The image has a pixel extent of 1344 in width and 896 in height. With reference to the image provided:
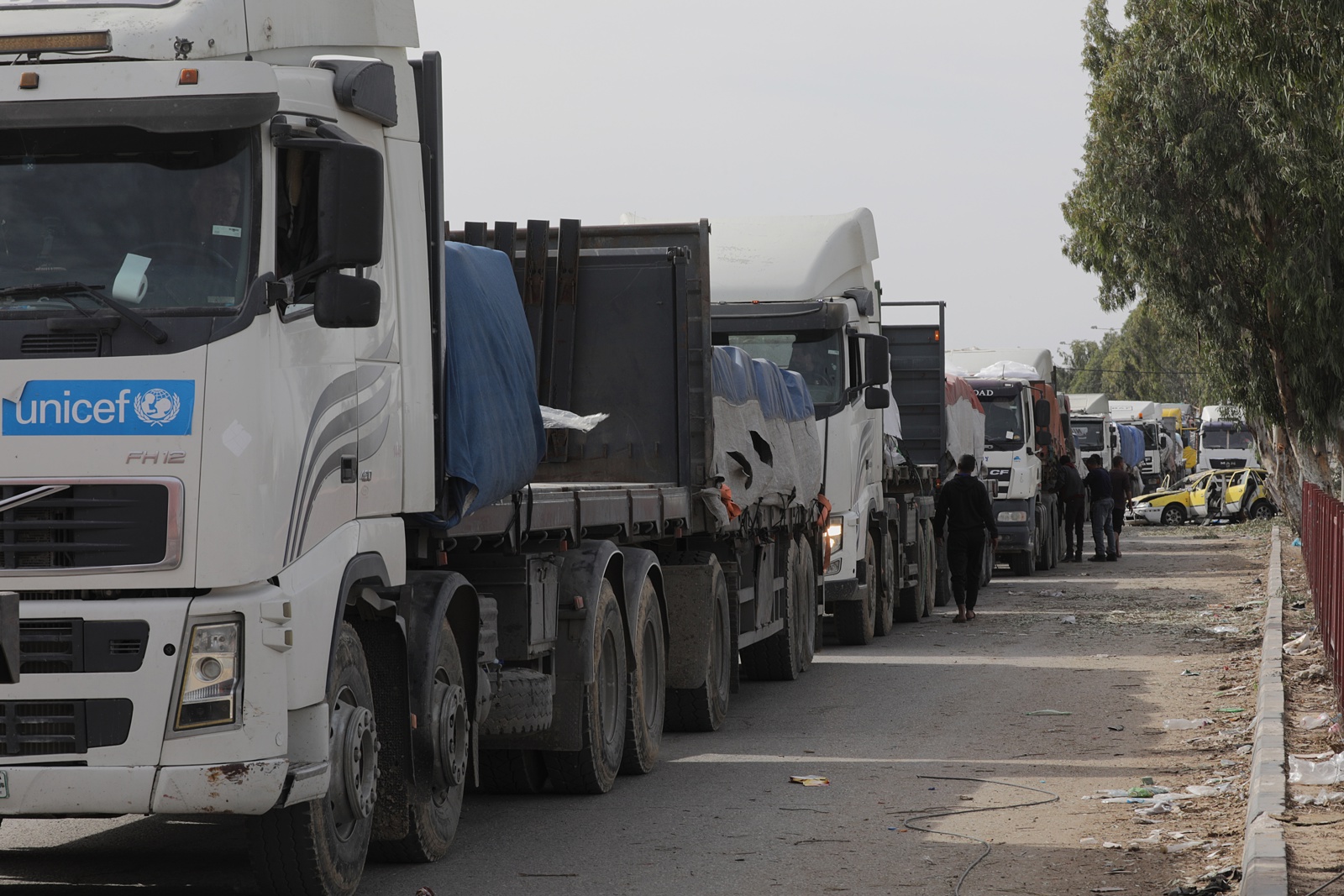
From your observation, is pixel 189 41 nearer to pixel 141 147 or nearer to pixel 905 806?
pixel 141 147

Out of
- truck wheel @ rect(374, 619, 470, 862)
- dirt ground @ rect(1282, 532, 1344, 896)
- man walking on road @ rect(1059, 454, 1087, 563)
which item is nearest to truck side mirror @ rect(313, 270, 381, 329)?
truck wheel @ rect(374, 619, 470, 862)

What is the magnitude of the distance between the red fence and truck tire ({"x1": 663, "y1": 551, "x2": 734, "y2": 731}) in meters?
3.89

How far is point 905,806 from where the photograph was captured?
8.73 metres

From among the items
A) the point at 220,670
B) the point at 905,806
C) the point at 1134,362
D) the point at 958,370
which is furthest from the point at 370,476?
the point at 1134,362

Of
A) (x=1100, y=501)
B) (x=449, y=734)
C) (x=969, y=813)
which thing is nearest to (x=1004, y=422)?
(x=1100, y=501)

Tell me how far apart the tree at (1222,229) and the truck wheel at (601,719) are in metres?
14.3

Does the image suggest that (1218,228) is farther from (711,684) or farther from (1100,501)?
(711,684)

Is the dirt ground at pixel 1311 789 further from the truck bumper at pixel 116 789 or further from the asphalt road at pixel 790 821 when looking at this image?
the truck bumper at pixel 116 789

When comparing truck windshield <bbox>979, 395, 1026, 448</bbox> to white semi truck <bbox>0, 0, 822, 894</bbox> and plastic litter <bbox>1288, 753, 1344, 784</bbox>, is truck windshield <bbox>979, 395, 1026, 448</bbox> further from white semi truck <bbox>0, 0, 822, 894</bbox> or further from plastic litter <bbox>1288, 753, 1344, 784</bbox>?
white semi truck <bbox>0, 0, 822, 894</bbox>

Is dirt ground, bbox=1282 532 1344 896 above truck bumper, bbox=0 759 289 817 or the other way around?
the other way around

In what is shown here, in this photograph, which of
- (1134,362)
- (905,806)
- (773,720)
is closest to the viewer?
(905,806)

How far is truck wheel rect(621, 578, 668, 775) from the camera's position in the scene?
961 cm

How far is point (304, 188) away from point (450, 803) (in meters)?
2.96

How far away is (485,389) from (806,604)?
8.08 metres
